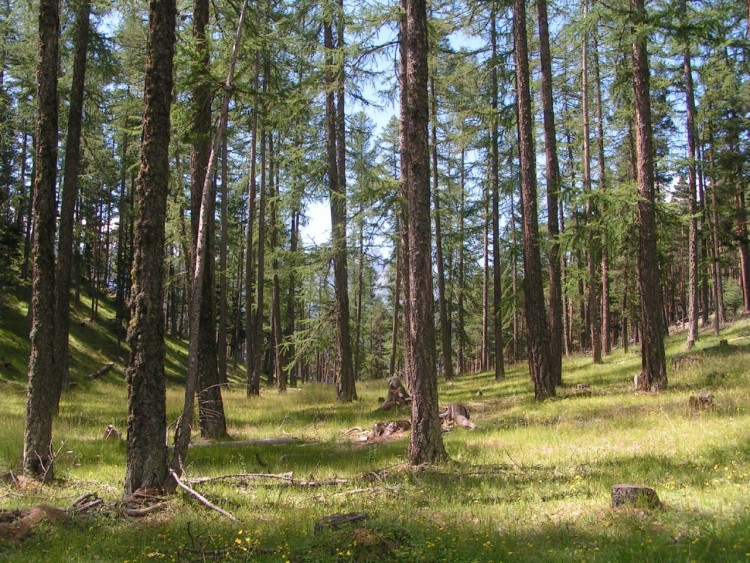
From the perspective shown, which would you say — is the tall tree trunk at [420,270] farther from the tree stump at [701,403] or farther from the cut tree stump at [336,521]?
the tree stump at [701,403]

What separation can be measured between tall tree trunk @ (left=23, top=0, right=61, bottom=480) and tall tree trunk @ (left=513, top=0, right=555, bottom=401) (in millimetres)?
10675

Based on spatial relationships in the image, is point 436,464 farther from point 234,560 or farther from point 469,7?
point 469,7

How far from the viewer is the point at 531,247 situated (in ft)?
47.7

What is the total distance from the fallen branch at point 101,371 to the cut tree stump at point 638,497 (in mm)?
25070

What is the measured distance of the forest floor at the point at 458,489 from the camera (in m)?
4.84

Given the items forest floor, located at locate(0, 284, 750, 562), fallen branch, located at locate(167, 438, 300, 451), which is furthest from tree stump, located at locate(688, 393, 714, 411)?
fallen branch, located at locate(167, 438, 300, 451)

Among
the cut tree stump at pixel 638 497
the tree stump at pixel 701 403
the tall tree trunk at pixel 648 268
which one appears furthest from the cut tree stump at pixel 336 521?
the tall tree trunk at pixel 648 268

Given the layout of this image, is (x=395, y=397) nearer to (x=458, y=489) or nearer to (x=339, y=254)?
(x=339, y=254)

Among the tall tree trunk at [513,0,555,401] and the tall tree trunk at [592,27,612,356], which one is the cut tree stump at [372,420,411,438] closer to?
the tall tree trunk at [513,0,555,401]

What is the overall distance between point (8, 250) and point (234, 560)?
1193 inches

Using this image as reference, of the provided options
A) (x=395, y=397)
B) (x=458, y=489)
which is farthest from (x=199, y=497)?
(x=395, y=397)

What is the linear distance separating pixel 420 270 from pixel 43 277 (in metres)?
5.68

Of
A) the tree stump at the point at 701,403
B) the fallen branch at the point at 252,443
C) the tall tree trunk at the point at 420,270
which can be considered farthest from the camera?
the fallen branch at the point at 252,443

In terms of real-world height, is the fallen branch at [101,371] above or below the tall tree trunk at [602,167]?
below
